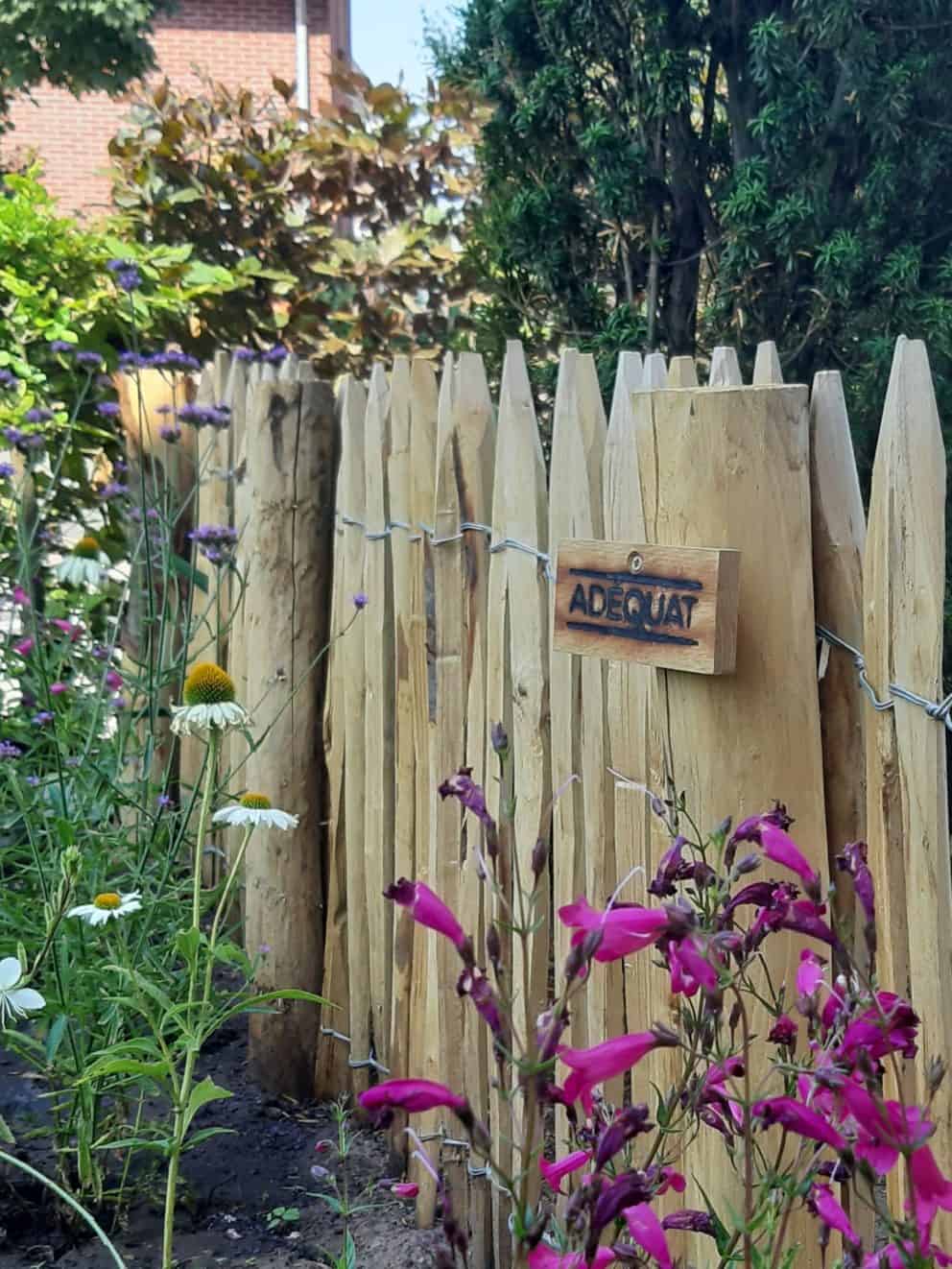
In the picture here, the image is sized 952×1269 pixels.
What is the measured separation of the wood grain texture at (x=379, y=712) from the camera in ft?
10.1

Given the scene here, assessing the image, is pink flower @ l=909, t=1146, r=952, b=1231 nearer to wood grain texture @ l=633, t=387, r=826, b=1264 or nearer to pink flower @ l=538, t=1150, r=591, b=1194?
pink flower @ l=538, t=1150, r=591, b=1194

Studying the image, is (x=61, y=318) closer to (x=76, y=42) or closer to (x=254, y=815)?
(x=254, y=815)

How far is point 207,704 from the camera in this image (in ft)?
7.89

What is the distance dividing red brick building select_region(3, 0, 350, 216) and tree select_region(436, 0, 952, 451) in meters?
10.8

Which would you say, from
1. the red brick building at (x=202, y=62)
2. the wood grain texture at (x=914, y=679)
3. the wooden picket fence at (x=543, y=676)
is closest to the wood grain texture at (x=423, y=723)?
the wooden picket fence at (x=543, y=676)

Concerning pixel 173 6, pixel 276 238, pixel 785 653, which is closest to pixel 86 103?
pixel 173 6

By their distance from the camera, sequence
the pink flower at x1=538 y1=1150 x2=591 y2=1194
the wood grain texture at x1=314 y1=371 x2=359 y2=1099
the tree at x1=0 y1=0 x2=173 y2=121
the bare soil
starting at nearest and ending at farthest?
the pink flower at x1=538 y1=1150 x2=591 y2=1194, the bare soil, the wood grain texture at x1=314 y1=371 x2=359 y2=1099, the tree at x1=0 y1=0 x2=173 y2=121

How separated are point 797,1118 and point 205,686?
5.35ft

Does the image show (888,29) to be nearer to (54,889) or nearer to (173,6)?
(54,889)

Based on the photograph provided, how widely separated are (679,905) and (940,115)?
3.92 m

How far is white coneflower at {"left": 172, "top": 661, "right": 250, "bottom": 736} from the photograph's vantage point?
2.36 meters

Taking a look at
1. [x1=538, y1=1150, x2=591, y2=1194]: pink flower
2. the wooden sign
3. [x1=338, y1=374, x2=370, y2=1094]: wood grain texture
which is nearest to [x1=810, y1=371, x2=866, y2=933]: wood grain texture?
the wooden sign

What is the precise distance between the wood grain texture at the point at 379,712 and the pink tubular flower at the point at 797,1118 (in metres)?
2.14

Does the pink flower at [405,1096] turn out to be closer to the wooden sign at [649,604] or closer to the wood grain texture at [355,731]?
the wooden sign at [649,604]
